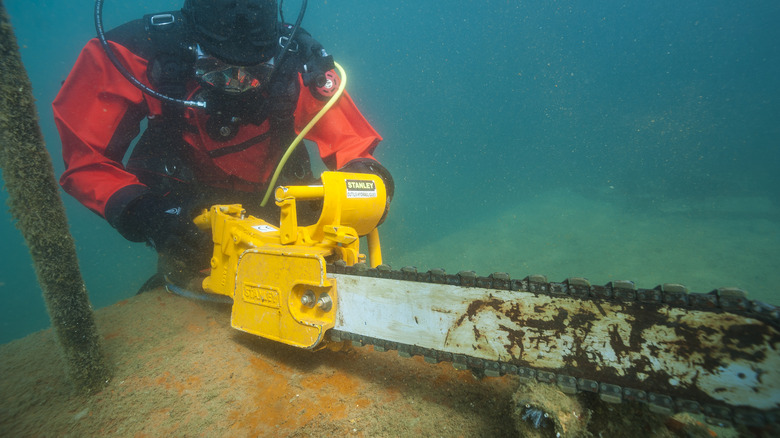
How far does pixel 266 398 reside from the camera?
1566 mm

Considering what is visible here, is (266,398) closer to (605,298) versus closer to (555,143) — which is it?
(605,298)

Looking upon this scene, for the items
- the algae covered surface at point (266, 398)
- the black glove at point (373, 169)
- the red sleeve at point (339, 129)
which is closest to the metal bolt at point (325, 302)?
the algae covered surface at point (266, 398)

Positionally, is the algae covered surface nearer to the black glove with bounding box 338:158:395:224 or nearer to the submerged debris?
the submerged debris

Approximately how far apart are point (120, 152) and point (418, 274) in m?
2.83

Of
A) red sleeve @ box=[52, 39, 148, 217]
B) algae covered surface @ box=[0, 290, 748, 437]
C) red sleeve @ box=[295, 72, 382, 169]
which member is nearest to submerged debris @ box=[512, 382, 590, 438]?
algae covered surface @ box=[0, 290, 748, 437]

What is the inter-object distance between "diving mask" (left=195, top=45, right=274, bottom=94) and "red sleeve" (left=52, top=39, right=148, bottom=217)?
0.63 metres

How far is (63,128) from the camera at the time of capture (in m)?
2.44

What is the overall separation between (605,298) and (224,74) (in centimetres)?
290

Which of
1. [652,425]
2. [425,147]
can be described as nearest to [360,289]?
[652,425]

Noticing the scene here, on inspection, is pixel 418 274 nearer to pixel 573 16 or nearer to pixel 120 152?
pixel 120 152

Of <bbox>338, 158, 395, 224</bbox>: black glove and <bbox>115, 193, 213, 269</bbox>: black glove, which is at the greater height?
<bbox>338, 158, 395, 224</bbox>: black glove

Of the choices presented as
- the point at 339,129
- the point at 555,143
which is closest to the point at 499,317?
the point at 339,129

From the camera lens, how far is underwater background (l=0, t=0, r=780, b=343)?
30.8 ft

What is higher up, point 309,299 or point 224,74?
point 224,74
